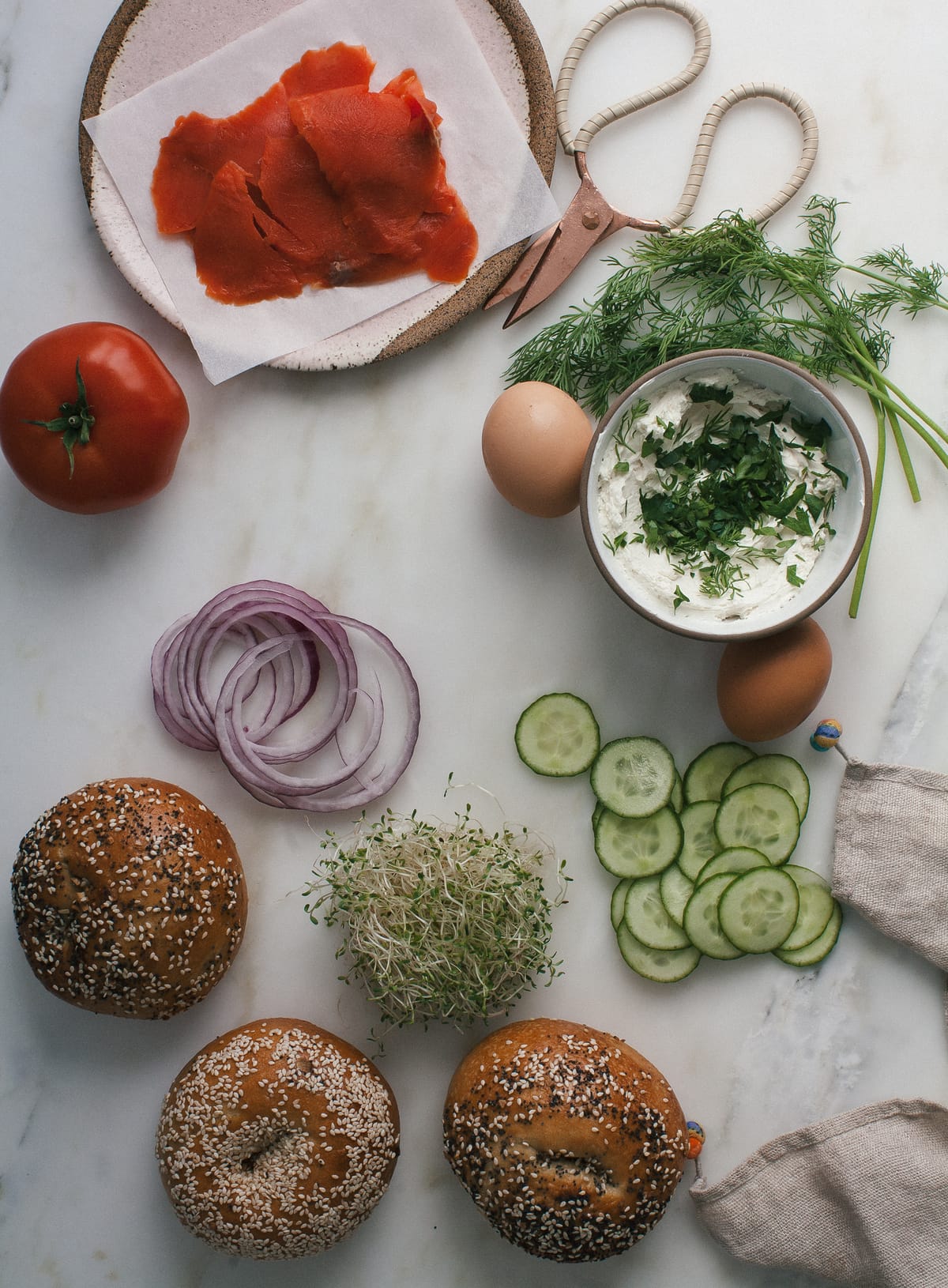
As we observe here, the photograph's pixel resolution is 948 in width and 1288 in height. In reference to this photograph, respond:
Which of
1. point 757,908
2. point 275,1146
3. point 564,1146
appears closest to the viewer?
point 564,1146

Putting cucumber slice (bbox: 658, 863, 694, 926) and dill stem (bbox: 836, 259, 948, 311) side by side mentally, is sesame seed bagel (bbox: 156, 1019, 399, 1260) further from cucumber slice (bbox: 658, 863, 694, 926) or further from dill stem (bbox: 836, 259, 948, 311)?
dill stem (bbox: 836, 259, 948, 311)

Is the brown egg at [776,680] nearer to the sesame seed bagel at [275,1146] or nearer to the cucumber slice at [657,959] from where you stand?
the cucumber slice at [657,959]

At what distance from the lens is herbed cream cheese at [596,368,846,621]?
1921 millimetres

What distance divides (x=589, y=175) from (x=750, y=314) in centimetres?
48

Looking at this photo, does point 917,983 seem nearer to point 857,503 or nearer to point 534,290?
point 857,503

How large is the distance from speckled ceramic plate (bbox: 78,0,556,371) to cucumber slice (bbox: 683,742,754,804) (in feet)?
3.72

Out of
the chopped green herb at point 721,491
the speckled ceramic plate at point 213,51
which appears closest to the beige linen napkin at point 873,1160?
the chopped green herb at point 721,491

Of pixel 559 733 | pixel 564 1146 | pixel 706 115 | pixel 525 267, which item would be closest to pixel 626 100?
Answer: pixel 706 115

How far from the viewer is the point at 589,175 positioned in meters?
2.17

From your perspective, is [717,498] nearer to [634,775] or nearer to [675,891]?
[634,775]

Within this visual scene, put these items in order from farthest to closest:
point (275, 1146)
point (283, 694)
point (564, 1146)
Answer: point (283, 694) < point (275, 1146) < point (564, 1146)

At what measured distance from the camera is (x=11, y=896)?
2.16 m

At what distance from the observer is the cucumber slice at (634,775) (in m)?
2.14

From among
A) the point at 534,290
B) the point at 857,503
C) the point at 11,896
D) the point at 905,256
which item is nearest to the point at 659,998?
the point at 857,503
